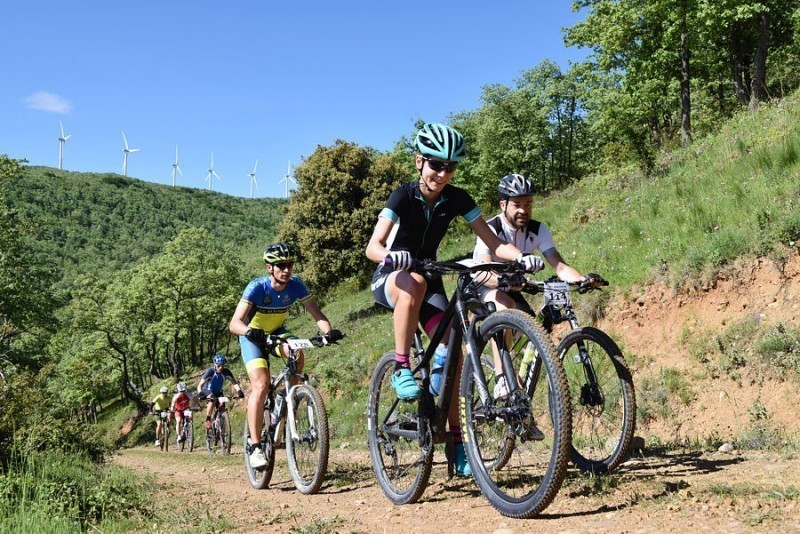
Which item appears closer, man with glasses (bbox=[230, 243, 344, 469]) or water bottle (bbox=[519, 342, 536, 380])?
water bottle (bbox=[519, 342, 536, 380])

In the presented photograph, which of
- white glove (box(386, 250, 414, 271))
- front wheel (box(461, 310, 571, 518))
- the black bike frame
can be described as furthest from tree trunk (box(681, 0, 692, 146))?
white glove (box(386, 250, 414, 271))

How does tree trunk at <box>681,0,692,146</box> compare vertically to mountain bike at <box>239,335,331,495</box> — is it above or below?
above

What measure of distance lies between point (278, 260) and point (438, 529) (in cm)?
459

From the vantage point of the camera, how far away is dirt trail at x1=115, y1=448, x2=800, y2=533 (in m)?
3.48

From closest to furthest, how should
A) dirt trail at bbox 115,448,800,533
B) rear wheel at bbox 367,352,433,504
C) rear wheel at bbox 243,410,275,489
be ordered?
dirt trail at bbox 115,448,800,533 < rear wheel at bbox 367,352,433,504 < rear wheel at bbox 243,410,275,489

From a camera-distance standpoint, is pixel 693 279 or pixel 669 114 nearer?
pixel 693 279

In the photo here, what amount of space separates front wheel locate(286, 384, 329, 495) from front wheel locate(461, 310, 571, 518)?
267 cm

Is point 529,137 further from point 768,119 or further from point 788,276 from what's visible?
point 788,276

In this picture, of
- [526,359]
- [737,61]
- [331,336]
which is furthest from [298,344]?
[737,61]

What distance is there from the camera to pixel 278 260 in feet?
25.9

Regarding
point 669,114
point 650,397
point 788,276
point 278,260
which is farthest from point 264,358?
point 669,114

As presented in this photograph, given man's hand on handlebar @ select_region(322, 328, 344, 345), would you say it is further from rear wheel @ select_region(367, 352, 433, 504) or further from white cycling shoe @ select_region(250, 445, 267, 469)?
white cycling shoe @ select_region(250, 445, 267, 469)

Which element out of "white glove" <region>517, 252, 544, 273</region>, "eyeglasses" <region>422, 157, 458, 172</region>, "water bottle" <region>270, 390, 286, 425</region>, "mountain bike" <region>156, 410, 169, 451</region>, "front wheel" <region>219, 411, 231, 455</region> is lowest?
"mountain bike" <region>156, 410, 169, 451</region>

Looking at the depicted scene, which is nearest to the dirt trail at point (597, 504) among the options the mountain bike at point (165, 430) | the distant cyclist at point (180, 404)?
the distant cyclist at point (180, 404)
